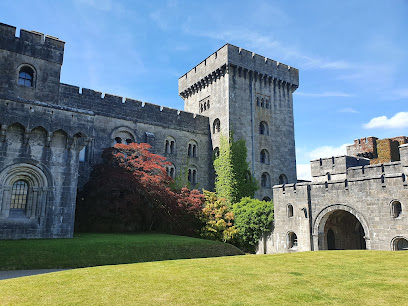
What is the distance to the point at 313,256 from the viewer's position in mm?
15977

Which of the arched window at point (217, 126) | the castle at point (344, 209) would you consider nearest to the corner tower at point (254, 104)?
the arched window at point (217, 126)

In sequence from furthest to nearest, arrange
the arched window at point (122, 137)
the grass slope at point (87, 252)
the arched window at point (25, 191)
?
1. the arched window at point (122, 137)
2. the arched window at point (25, 191)
3. the grass slope at point (87, 252)

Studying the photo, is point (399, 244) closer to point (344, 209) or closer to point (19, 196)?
point (344, 209)

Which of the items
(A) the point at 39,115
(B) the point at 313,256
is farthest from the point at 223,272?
(A) the point at 39,115

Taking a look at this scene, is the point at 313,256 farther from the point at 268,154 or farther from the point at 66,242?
the point at 268,154

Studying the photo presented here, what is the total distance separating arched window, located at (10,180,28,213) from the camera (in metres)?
19.3

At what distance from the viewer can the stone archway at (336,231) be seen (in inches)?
985

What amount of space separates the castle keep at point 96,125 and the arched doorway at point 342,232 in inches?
395

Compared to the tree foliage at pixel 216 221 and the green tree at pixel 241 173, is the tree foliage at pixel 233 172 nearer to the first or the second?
the green tree at pixel 241 173

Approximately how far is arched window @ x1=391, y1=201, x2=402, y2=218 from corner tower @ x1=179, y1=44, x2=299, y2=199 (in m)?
15.0

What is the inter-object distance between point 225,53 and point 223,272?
2791 cm

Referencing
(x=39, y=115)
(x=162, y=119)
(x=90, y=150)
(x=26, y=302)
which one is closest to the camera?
(x=26, y=302)

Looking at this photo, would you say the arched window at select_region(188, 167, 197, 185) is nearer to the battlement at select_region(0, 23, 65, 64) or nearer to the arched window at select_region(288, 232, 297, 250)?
the arched window at select_region(288, 232, 297, 250)

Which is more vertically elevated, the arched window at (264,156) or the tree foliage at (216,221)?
the arched window at (264,156)
